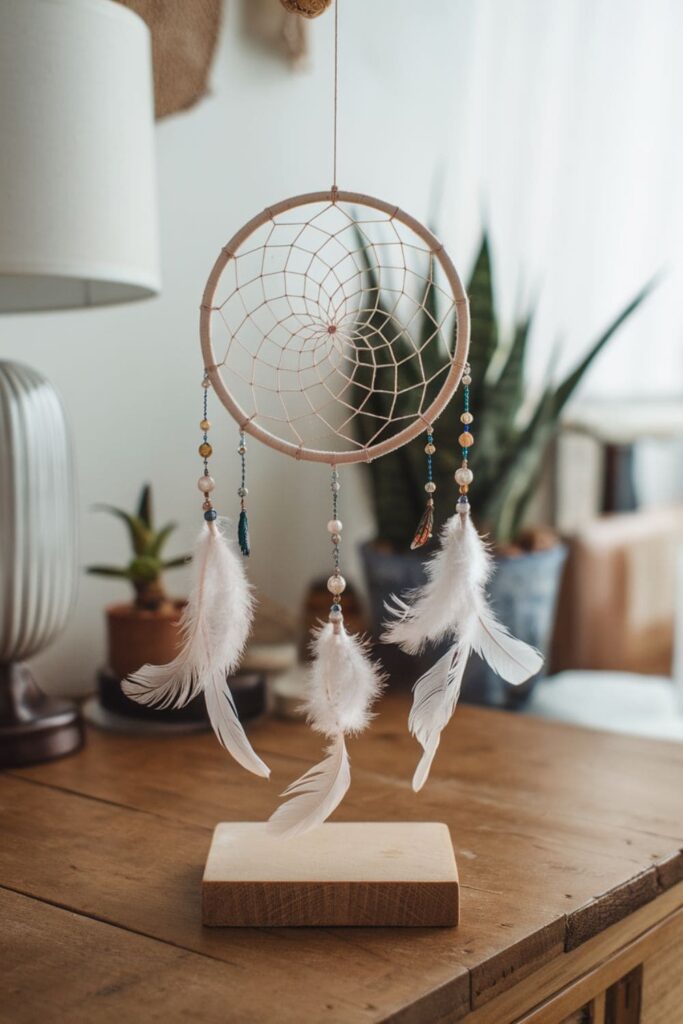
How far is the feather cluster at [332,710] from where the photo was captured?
78 cm

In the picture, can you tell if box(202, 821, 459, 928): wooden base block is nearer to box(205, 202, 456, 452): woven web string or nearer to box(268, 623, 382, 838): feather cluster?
box(268, 623, 382, 838): feather cluster

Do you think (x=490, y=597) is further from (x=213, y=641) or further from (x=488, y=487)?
(x=213, y=641)

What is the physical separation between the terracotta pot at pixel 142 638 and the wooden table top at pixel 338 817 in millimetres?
91

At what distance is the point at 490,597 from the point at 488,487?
161 millimetres

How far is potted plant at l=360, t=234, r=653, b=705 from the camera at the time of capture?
1517 millimetres

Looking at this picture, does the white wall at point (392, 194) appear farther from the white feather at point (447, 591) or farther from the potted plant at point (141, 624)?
the white feather at point (447, 591)

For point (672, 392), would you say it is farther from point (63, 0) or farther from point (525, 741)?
point (63, 0)

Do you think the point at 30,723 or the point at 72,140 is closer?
the point at 72,140

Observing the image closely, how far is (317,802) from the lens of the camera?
78 cm

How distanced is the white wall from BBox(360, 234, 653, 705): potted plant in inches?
6.0

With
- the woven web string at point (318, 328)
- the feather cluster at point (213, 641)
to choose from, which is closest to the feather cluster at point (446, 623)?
the feather cluster at point (213, 641)

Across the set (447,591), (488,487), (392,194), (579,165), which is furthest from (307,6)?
(579,165)

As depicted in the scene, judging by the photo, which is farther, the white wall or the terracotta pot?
the white wall

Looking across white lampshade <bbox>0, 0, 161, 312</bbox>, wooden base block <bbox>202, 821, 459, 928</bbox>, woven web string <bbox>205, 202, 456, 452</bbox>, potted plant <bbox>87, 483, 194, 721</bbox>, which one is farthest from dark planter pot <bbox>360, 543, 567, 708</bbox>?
wooden base block <bbox>202, 821, 459, 928</bbox>
